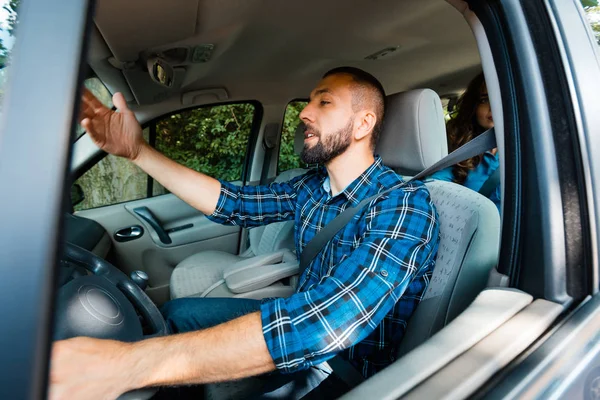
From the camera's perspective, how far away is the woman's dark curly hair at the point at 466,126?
2.04 meters

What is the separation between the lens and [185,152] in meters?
2.90

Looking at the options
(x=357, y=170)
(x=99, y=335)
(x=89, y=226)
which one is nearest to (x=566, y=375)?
(x=99, y=335)

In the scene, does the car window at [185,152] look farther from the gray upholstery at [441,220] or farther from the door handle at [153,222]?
the gray upholstery at [441,220]

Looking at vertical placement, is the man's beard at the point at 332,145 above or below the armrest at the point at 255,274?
above

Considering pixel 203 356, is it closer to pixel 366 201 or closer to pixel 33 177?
pixel 33 177

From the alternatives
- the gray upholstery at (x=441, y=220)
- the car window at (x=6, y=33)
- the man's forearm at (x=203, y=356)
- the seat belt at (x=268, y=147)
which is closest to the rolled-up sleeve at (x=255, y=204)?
the gray upholstery at (x=441, y=220)

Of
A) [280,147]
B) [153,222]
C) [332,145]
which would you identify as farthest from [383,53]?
[153,222]

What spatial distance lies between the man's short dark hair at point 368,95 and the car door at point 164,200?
1339 millimetres

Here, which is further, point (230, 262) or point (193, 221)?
point (193, 221)

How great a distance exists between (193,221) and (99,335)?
2035mm

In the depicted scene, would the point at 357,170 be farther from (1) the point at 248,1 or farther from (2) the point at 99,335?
(2) the point at 99,335

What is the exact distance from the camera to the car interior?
31.8 inches

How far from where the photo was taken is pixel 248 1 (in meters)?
1.59

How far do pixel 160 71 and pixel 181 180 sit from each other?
2.11ft
